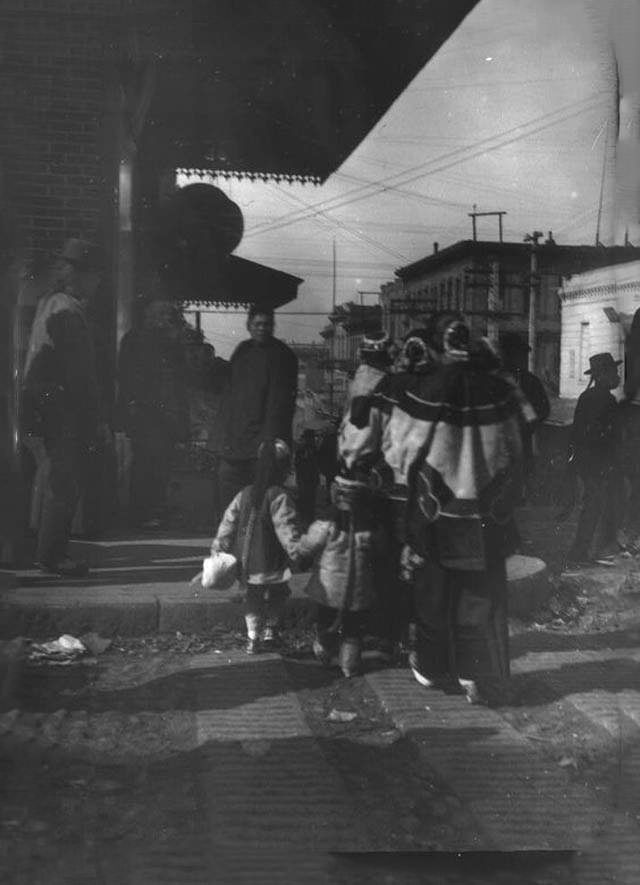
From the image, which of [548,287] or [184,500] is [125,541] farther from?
[548,287]

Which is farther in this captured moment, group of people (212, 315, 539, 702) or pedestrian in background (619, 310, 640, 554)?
pedestrian in background (619, 310, 640, 554)

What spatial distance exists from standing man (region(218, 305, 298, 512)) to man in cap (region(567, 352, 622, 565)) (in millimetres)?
1752

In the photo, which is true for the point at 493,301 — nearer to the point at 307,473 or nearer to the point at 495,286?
the point at 495,286

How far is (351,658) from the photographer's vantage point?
578 centimetres

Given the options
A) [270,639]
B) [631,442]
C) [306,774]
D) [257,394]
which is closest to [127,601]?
[270,639]

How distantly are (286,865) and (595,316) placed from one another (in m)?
3.34

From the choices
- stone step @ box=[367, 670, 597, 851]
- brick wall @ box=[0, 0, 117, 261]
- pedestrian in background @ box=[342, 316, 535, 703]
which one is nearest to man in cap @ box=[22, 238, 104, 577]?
brick wall @ box=[0, 0, 117, 261]

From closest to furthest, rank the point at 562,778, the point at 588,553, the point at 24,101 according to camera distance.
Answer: the point at 562,778
the point at 24,101
the point at 588,553

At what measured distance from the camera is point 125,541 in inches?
325

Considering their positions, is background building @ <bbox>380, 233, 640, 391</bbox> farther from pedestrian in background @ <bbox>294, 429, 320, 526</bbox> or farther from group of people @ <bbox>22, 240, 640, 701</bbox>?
pedestrian in background @ <bbox>294, 429, 320, 526</bbox>

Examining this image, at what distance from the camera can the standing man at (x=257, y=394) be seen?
6406 millimetres

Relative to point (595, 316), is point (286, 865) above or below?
below

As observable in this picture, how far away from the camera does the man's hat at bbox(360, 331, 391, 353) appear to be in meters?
5.71

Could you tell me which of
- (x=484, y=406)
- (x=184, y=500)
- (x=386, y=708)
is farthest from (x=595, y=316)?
(x=184, y=500)
